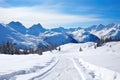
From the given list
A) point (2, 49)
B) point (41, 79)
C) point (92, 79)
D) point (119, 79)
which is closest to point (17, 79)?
point (41, 79)

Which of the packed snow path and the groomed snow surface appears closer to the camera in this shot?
the groomed snow surface

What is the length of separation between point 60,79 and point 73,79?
3.45 feet

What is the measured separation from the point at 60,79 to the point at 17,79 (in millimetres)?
3631

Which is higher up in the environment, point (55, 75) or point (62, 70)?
point (55, 75)

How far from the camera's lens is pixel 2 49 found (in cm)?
12938

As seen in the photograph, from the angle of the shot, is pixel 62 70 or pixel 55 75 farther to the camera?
pixel 62 70

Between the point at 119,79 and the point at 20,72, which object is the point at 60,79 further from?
the point at 119,79

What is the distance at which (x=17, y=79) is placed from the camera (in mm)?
16953

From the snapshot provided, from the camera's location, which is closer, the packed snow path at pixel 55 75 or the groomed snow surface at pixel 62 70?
the groomed snow surface at pixel 62 70

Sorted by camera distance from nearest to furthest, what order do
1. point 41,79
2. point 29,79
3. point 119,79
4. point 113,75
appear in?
point 119,79, point 113,75, point 29,79, point 41,79

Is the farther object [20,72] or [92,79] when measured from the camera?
[20,72]

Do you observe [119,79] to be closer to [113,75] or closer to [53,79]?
[113,75]

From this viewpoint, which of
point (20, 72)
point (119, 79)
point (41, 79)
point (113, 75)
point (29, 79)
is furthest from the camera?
point (20, 72)

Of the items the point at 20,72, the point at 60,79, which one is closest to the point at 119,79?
the point at 60,79
